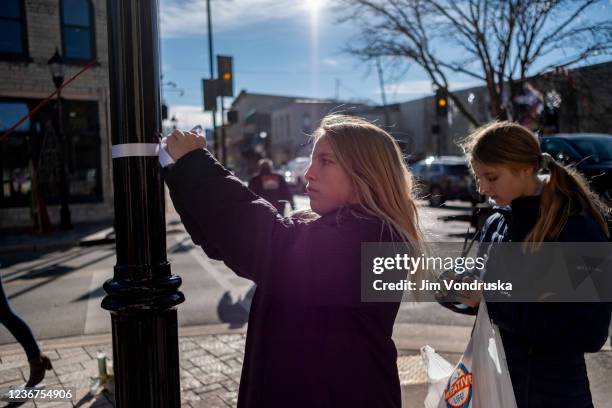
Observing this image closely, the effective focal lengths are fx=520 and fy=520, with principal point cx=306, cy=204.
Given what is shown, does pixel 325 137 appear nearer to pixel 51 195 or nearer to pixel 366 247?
pixel 366 247

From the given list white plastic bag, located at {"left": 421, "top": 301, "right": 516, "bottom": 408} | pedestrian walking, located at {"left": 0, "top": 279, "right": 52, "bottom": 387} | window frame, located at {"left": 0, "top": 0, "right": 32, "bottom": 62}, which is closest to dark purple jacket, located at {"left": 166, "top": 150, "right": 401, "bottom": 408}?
white plastic bag, located at {"left": 421, "top": 301, "right": 516, "bottom": 408}

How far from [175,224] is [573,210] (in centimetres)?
1406

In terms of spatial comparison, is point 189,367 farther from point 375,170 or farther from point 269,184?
point 269,184

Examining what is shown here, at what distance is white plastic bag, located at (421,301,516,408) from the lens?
169 centimetres

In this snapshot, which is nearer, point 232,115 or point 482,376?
point 482,376

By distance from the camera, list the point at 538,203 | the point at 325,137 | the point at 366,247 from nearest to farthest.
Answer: the point at 366,247, the point at 325,137, the point at 538,203

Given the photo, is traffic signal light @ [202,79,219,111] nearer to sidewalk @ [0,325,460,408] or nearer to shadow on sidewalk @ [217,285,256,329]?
shadow on sidewalk @ [217,285,256,329]

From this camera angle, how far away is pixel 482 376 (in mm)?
1754

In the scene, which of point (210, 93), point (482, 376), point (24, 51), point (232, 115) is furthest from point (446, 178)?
point (482, 376)

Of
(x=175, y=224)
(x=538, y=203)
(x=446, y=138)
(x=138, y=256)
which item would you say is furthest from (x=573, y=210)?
(x=446, y=138)

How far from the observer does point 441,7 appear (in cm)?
1702

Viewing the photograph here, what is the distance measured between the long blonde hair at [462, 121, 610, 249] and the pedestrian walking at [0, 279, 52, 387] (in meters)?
3.26

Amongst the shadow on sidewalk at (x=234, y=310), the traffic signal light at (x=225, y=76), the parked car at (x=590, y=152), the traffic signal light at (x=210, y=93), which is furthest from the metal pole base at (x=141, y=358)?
the traffic signal light at (x=225, y=76)

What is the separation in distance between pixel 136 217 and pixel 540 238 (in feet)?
4.36
